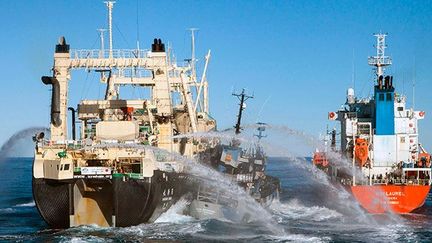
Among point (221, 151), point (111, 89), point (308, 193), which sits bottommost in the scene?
point (308, 193)

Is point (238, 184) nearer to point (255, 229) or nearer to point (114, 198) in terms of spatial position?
point (255, 229)

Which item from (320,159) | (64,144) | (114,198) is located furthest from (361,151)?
(64,144)

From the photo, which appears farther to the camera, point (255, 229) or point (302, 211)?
point (302, 211)

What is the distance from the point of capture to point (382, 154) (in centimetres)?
7762

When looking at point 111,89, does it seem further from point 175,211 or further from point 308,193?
point 308,193

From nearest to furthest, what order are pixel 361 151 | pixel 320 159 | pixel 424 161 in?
pixel 424 161 < pixel 361 151 < pixel 320 159

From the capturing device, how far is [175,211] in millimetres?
63188

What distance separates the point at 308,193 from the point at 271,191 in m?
29.0

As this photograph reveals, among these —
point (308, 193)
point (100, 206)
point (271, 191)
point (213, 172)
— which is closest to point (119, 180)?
point (100, 206)

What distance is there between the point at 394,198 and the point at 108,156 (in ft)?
101

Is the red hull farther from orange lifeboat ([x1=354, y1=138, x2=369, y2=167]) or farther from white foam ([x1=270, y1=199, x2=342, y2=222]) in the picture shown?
orange lifeboat ([x1=354, y1=138, x2=369, y2=167])

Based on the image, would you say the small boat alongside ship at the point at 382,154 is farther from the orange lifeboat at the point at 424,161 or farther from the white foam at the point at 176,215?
the white foam at the point at 176,215

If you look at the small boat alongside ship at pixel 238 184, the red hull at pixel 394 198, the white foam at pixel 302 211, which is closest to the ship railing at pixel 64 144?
the small boat alongside ship at pixel 238 184

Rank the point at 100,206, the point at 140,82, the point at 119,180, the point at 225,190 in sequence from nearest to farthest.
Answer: the point at 119,180, the point at 100,206, the point at 225,190, the point at 140,82
